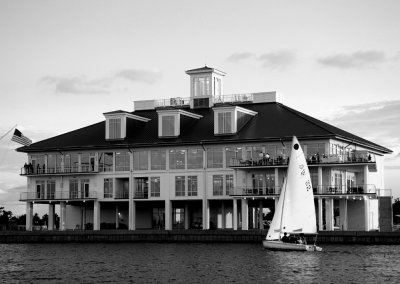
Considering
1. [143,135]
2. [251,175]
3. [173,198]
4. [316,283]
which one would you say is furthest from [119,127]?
[316,283]

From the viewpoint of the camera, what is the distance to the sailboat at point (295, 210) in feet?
245

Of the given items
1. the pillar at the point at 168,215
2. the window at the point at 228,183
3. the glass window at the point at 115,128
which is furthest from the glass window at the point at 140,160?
the window at the point at 228,183

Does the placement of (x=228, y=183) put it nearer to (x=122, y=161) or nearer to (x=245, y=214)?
(x=245, y=214)

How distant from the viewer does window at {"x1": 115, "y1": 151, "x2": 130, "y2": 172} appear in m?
99.2

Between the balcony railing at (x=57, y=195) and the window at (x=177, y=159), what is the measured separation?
9.30 metres

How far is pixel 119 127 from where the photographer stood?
10075cm

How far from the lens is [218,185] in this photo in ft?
312

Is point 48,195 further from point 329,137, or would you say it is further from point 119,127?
A: point 329,137

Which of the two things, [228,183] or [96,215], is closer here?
[228,183]

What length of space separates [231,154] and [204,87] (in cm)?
1341

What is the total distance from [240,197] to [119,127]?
17198 mm

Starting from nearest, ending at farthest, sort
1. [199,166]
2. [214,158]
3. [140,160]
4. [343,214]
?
[343,214]
[214,158]
[199,166]
[140,160]

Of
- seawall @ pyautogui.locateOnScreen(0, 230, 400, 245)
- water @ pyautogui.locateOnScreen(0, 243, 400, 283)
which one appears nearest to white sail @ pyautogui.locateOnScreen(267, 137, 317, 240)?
water @ pyautogui.locateOnScreen(0, 243, 400, 283)

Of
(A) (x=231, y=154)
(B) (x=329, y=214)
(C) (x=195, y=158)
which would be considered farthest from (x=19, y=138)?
(B) (x=329, y=214)
